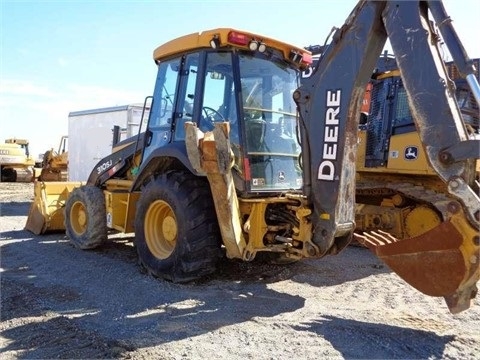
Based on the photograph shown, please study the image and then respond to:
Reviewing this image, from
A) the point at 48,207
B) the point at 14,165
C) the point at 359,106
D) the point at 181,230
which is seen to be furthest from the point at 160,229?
the point at 14,165

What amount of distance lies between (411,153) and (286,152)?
104 inches

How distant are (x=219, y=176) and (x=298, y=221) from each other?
84 centimetres

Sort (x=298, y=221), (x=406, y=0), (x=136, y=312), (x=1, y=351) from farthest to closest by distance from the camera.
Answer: (x=298, y=221) < (x=136, y=312) < (x=406, y=0) < (x=1, y=351)

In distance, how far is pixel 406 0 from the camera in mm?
3607

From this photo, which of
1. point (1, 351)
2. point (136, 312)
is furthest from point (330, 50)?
point (1, 351)

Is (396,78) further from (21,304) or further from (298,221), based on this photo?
(21,304)

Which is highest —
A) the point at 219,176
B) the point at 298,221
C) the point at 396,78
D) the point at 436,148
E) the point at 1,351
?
→ the point at 396,78

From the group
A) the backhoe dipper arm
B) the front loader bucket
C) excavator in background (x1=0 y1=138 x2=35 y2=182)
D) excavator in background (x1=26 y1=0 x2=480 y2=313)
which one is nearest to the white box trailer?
excavator in background (x1=26 y1=0 x2=480 y2=313)

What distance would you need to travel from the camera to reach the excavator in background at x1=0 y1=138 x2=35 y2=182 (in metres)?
23.2

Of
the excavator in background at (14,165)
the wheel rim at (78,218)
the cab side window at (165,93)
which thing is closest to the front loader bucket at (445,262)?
the cab side window at (165,93)

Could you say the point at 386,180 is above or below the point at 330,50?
A: below

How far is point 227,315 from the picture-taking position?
4094 millimetres

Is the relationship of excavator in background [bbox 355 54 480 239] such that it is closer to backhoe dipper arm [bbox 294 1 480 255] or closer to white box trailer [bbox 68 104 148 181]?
backhoe dipper arm [bbox 294 1 480 255]

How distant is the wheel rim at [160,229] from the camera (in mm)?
5191
